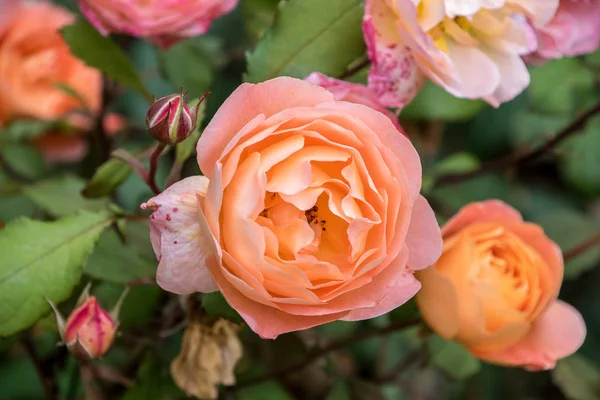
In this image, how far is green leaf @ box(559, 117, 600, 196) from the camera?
76 cm

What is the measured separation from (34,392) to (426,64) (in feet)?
1.79

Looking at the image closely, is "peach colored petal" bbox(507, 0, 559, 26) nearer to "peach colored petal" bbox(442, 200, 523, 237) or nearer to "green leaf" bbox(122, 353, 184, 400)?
"peach colored petal" bbox(442, 200, 523, 237)

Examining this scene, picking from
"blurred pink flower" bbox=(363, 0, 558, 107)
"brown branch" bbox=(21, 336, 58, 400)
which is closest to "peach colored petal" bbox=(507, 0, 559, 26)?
"blurred pink flower" bbox=(363, 0, 558, 107)

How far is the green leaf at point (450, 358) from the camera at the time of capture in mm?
613

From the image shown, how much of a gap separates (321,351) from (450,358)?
0.56 ft

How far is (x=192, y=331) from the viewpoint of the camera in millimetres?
408

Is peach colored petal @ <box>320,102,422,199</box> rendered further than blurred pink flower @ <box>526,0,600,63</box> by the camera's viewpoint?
No

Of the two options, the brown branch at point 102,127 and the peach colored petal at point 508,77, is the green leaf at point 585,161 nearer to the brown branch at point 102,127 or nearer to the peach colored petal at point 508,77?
the peach colored petal at point 508,77

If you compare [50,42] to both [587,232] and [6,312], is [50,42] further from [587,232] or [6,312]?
[587,232]

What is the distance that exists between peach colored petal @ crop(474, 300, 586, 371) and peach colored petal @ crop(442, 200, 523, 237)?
0.07 meters

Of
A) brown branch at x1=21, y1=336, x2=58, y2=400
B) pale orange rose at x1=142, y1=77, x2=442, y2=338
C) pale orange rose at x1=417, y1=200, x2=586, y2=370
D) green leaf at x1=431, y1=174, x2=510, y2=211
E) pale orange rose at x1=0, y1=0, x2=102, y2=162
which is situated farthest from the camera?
green leaf at x1=431, y1=174, x2=510, y2=211

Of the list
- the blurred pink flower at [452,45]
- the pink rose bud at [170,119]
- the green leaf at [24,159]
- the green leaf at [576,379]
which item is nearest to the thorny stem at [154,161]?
the pink rose bud at [170,119]

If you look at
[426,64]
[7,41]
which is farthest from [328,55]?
[7,41]

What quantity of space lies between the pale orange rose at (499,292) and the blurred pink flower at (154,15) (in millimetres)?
210
